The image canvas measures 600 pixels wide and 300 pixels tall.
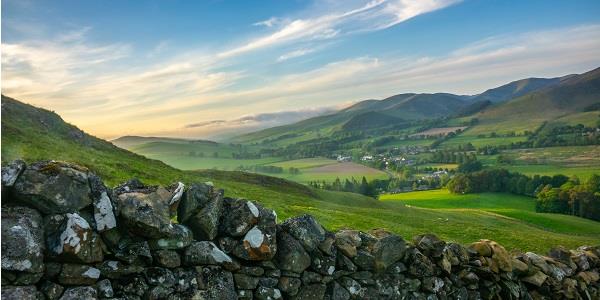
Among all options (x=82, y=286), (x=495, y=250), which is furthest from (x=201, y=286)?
(x=495, y=250)

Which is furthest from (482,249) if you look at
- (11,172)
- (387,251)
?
(11,172)

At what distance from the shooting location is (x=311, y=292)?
6.52 m

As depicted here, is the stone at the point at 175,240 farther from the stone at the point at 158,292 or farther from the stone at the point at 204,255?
the stone at the point at 158,292

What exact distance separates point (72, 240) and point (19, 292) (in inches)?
26.1

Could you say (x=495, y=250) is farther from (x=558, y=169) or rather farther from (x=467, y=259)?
(x=558, y=169)

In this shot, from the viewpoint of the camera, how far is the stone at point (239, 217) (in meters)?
6.07

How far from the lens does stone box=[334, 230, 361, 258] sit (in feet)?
22.8

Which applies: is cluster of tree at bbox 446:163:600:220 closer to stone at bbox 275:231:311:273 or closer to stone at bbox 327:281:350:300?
stone at bbox 327:281:350:300

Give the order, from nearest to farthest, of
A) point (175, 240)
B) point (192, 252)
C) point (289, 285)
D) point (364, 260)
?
point (175, 240) < point (192, 252) < point (289, 285) < point (364, 260)

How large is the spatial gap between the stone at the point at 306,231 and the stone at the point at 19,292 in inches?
131

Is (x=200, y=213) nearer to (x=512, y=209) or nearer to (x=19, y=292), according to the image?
(x=19, y=292)

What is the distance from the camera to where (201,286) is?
5.60m

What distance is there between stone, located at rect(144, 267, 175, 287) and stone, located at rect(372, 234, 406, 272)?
328cm

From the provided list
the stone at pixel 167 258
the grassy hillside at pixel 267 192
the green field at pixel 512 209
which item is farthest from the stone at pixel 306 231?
the green field at pixel 512 209
